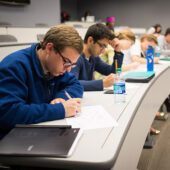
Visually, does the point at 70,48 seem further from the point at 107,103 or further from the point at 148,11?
the point at 148,11

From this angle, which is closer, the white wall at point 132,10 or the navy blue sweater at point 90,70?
the navy blue sweater at point 90,70

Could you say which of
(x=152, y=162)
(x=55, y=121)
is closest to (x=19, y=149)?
(x=55, y=121)

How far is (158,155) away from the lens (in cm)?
204

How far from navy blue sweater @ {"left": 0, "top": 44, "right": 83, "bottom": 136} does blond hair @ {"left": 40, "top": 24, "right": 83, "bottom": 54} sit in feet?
0.38

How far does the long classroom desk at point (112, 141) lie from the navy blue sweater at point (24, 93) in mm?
73

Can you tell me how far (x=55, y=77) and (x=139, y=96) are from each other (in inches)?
20.8

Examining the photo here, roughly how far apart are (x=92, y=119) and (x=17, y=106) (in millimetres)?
340

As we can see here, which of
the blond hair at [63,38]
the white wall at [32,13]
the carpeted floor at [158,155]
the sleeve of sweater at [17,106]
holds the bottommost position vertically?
the carpeted floor at [158,155]

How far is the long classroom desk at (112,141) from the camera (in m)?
0.73

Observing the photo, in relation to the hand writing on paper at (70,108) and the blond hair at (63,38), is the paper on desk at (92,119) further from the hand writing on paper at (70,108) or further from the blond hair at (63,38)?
the blond hair at (63,38)

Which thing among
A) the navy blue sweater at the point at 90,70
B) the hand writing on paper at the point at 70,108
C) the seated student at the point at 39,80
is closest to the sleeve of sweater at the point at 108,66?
the navy blue sweater at the point at 90,70

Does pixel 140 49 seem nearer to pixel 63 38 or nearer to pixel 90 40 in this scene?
pixel 90 40

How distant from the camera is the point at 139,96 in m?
1.44

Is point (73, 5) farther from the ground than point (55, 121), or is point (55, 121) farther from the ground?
point (73, 5)
